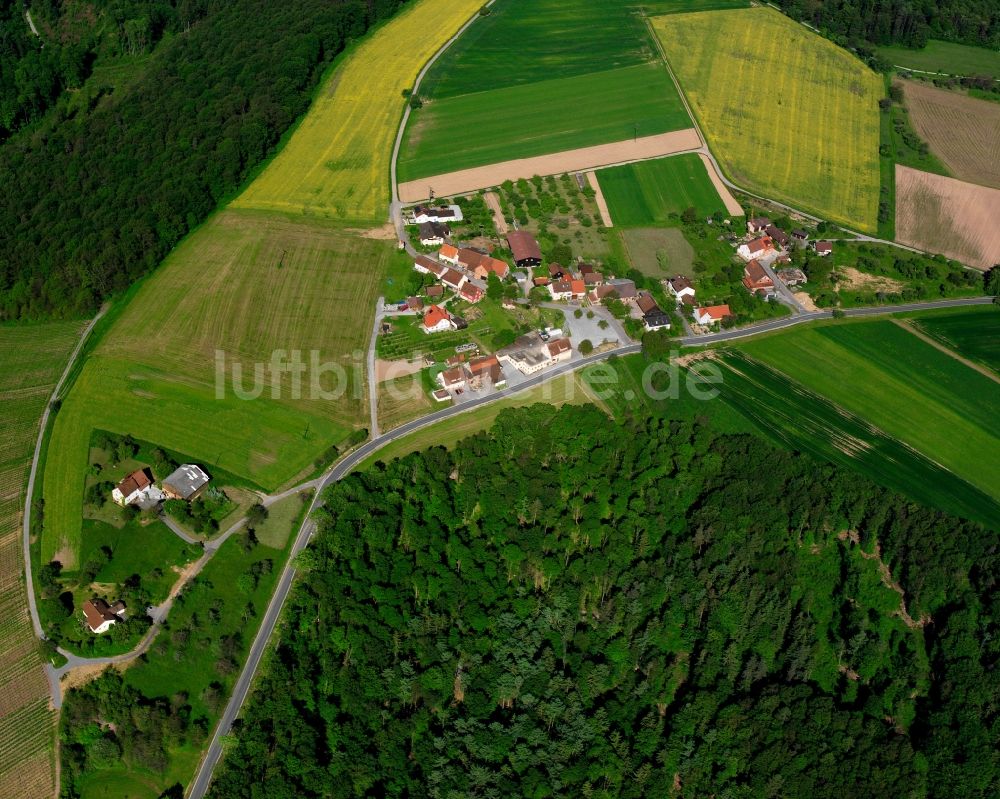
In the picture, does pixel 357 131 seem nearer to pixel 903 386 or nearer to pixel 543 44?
pixel 543 44

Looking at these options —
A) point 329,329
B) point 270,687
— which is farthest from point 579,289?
point 270,687

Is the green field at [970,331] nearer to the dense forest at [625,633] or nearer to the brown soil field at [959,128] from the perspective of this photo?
the dense forest at [625,633]

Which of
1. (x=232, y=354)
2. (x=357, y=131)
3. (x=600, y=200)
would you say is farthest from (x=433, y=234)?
(x=357, y=131)

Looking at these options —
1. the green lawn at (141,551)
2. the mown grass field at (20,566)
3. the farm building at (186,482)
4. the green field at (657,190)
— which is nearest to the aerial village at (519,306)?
the green field at (657,190)

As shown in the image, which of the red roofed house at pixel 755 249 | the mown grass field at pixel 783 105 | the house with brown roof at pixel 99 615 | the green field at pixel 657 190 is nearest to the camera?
the house with brown roof at pixel 99 615

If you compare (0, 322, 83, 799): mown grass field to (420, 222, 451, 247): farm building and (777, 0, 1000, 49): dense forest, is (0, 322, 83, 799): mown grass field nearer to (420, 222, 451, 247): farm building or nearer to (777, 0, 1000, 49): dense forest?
(420, 222, 451, 247): farm building

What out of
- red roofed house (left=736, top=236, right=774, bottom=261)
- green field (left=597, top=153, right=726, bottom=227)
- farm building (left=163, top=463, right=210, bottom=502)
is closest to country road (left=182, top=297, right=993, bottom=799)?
farm building (left=163, top=463, right=210, bottom=502)
